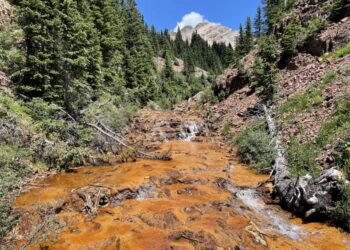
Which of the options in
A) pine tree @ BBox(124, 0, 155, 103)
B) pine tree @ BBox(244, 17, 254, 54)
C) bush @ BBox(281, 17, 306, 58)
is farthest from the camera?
pine tree @ BBox(244, 17, 254, 54)

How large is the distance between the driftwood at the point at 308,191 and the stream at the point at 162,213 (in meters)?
0.36

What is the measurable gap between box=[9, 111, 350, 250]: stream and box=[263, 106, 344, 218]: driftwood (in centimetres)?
36

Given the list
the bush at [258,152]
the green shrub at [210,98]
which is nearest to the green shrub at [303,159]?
the bush at [258,152]

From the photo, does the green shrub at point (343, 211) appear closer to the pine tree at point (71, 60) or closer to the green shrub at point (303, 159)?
the green shrub at point (303, 159)

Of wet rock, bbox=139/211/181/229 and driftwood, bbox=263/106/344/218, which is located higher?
driftwood, bbox=263/106/344/218

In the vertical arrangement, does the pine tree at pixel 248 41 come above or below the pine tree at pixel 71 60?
above

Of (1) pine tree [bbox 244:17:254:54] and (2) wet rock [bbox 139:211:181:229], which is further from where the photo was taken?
(1) pine tree [bbox 244:17:254:54]

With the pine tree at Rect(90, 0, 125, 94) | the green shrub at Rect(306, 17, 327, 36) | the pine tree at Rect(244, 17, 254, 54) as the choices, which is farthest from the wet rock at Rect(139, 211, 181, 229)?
the pine tree at Rect(244, 17, 254, 54)

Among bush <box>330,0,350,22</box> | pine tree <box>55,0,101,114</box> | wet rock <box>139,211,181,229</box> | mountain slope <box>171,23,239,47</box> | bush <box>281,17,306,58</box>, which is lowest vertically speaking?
wet rock <box>139,211,181,229</box>

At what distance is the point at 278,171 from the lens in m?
10.8

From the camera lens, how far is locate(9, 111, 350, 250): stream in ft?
22.5

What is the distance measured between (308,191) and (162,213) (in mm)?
4266

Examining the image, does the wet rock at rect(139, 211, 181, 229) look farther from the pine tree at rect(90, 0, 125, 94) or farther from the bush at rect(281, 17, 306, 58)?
the bush at rect(281, 17, 306, 58)

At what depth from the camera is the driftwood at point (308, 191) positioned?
7.98 meters
